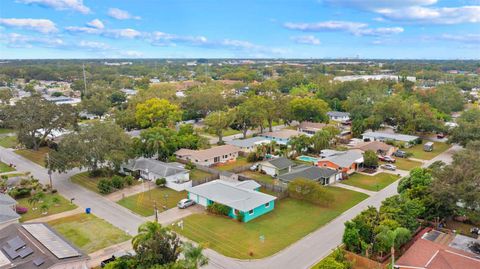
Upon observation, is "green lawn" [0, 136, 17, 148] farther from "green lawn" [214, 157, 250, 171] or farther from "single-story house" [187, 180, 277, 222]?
"single-story house" [187, 180, 277, 222]

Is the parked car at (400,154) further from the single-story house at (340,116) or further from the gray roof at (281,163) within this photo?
the single-story house at (340,116)

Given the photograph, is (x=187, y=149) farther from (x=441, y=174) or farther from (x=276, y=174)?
(x=441, y=174)

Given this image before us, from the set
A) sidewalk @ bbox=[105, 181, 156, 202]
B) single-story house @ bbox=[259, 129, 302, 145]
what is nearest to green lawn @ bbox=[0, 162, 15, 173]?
sidewalk @ bbox=[105, 181, 156, 202]

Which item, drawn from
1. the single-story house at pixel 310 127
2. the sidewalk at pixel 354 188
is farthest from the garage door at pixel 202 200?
the single-story house at pixel 310 127

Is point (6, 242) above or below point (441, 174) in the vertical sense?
below

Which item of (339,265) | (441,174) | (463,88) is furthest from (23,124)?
(463,88)

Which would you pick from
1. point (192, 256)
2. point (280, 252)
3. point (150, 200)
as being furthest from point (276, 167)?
point (192, 256)

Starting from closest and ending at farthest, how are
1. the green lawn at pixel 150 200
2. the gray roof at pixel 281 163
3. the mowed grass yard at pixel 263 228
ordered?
the mowed grass yard at pixel 263 228 → the green lawn at pixel 150 200 → the gray roof at pixel 281 163
